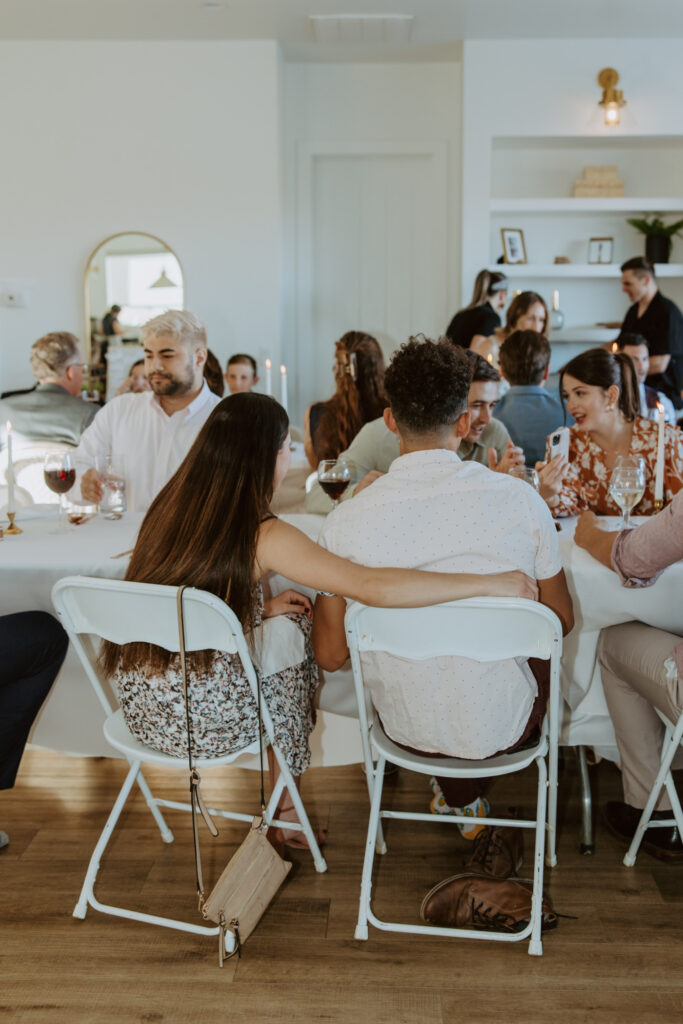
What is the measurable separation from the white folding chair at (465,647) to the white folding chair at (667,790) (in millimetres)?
269

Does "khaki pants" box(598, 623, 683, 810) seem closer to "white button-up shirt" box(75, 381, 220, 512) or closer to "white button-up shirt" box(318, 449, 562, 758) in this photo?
"white button-up shirt" box(318, 449, 562, 758)

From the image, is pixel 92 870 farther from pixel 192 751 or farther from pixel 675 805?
pixel 675 805

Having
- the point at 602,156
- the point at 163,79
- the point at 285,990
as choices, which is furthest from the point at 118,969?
the point at 602,156

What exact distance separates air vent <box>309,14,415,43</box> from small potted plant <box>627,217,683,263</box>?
1.96 metres

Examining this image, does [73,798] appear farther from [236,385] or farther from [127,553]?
[236,385]

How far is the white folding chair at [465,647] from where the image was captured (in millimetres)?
1631

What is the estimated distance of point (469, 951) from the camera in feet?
6.08

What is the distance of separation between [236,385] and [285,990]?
12.5 ft

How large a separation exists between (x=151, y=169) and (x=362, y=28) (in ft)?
5.28

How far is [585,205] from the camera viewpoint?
583 cm

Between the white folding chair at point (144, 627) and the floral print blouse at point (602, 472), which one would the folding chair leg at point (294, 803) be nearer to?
the white folding chair at point (144, 627)

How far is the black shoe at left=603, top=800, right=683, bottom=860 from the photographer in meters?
2.15

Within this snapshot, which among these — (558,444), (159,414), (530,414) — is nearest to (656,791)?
(558,444)

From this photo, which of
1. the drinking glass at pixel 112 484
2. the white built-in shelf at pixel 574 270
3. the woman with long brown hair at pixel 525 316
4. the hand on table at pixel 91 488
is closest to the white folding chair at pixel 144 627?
the drinking glass at pixel 112 484
